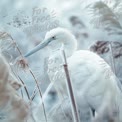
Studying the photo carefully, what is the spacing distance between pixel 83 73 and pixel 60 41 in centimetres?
17

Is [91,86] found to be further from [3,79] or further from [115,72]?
[3,79]

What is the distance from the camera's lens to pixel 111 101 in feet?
5.31

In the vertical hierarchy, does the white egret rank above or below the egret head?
below

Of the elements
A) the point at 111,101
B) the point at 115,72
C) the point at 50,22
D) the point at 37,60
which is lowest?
the point at 111,101

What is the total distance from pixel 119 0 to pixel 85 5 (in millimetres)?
155

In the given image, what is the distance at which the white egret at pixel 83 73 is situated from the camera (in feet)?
5.20

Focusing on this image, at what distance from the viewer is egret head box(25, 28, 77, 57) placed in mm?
1584

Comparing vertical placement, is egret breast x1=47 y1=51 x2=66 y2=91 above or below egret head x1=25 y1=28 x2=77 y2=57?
below

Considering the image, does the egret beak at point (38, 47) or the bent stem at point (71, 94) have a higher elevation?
the egret beak at point (38, 47)

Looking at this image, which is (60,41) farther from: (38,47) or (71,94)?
(71,94)

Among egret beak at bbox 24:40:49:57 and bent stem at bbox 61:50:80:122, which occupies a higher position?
egret beak at bbox 24:40:49:57

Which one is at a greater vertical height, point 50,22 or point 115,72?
point 50,22

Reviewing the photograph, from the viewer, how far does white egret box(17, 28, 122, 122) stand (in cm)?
159

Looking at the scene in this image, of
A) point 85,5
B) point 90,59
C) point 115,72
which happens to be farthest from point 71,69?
point 85,5
